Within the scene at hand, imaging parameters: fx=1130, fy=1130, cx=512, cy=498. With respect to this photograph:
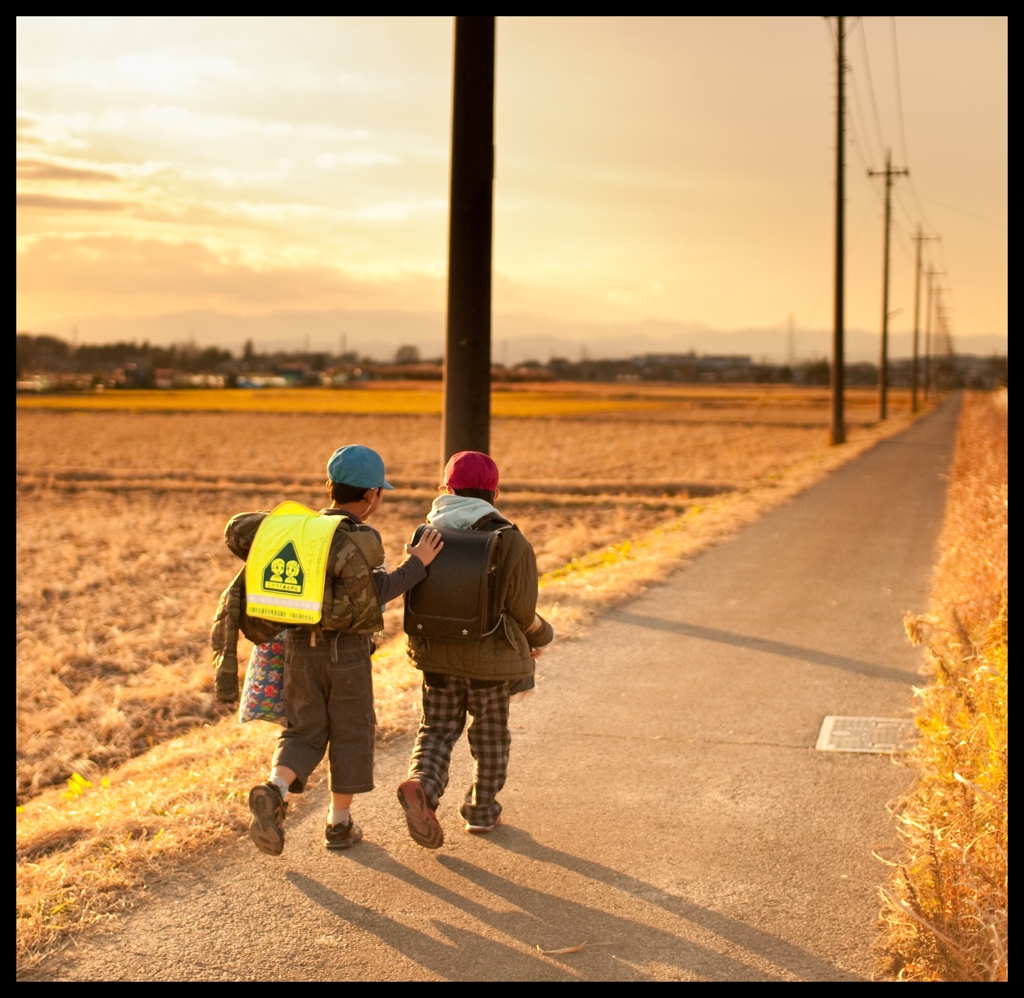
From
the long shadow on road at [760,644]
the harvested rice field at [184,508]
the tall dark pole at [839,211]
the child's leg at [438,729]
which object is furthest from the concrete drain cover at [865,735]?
the tall dark pole at [839,211]

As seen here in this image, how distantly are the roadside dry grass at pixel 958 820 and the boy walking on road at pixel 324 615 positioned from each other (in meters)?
1.84

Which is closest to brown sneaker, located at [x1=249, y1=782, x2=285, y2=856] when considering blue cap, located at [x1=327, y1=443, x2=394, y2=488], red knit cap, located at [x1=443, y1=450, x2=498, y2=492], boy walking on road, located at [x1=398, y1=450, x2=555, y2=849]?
boy walking on road, located at [x1=398, y1=450, x2=555, y2=849]

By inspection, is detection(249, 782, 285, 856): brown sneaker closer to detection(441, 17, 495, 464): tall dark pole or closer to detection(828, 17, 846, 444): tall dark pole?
detection(441, 17, 495, 464): tall dark pole

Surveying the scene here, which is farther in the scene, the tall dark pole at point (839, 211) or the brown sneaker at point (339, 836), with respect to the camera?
the tall dark pole at point (839, 211)

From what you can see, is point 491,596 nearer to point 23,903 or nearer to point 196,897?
point 196,897

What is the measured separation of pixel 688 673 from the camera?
267 inches

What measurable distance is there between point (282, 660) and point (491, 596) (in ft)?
2.58

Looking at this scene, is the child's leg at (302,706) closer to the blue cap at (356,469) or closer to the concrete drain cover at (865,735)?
the blue cap at (356,469)

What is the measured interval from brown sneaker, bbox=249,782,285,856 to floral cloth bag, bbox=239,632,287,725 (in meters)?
0.35

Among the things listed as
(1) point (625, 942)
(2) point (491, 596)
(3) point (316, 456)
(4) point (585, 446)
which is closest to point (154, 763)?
(2) point (491, 596)

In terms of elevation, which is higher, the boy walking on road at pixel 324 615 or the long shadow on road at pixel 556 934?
the boy walking on road at pixel 324 615

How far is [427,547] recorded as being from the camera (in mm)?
4020

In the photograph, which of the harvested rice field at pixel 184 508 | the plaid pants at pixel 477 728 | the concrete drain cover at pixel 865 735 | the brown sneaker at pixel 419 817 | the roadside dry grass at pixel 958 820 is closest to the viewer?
the roadside dry grass at pixel 958 820

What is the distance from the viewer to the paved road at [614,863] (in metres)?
3.38
